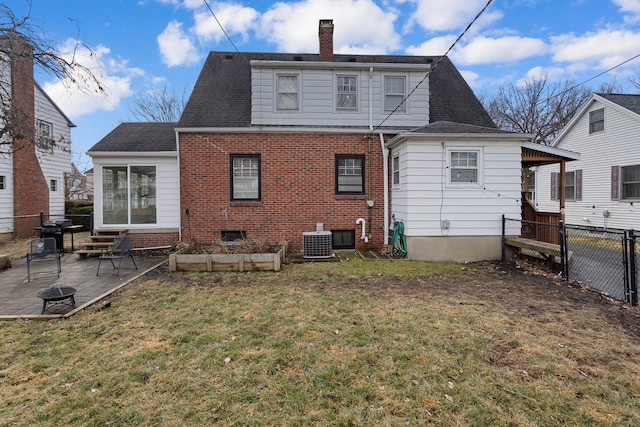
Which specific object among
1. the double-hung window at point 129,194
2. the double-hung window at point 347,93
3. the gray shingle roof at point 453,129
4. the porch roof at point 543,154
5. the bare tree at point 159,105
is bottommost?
the double-hung window at point 129,194

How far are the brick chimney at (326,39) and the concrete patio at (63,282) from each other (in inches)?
317

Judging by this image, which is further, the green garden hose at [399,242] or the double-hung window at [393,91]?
the double-hung window at [393,91]

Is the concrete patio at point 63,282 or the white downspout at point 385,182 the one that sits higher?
the white downspout at point 385,182

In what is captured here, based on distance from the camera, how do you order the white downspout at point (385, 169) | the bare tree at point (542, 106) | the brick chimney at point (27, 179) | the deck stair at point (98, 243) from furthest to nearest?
the bare tree at point (542, 106)
the brick chimney at point (27, 179)
the white downspout at point (385, 169)
the deck stair at point (98, 243)

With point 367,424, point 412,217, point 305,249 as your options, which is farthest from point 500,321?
point 305,249

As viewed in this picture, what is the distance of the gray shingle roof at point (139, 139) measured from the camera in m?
9.66

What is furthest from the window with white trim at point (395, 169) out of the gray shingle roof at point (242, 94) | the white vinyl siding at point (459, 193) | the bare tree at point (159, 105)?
the bare tree at point (159, 105)

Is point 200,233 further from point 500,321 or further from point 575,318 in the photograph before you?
point 575,318

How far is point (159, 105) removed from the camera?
79.7ft

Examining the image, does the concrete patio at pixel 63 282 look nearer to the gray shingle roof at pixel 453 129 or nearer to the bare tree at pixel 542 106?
the gray shingle roof at pixel 453 129

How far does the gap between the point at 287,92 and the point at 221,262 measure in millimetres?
5574

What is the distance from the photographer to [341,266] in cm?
780

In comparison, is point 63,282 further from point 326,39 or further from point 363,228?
point 326,39

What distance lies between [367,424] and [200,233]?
8.34m
